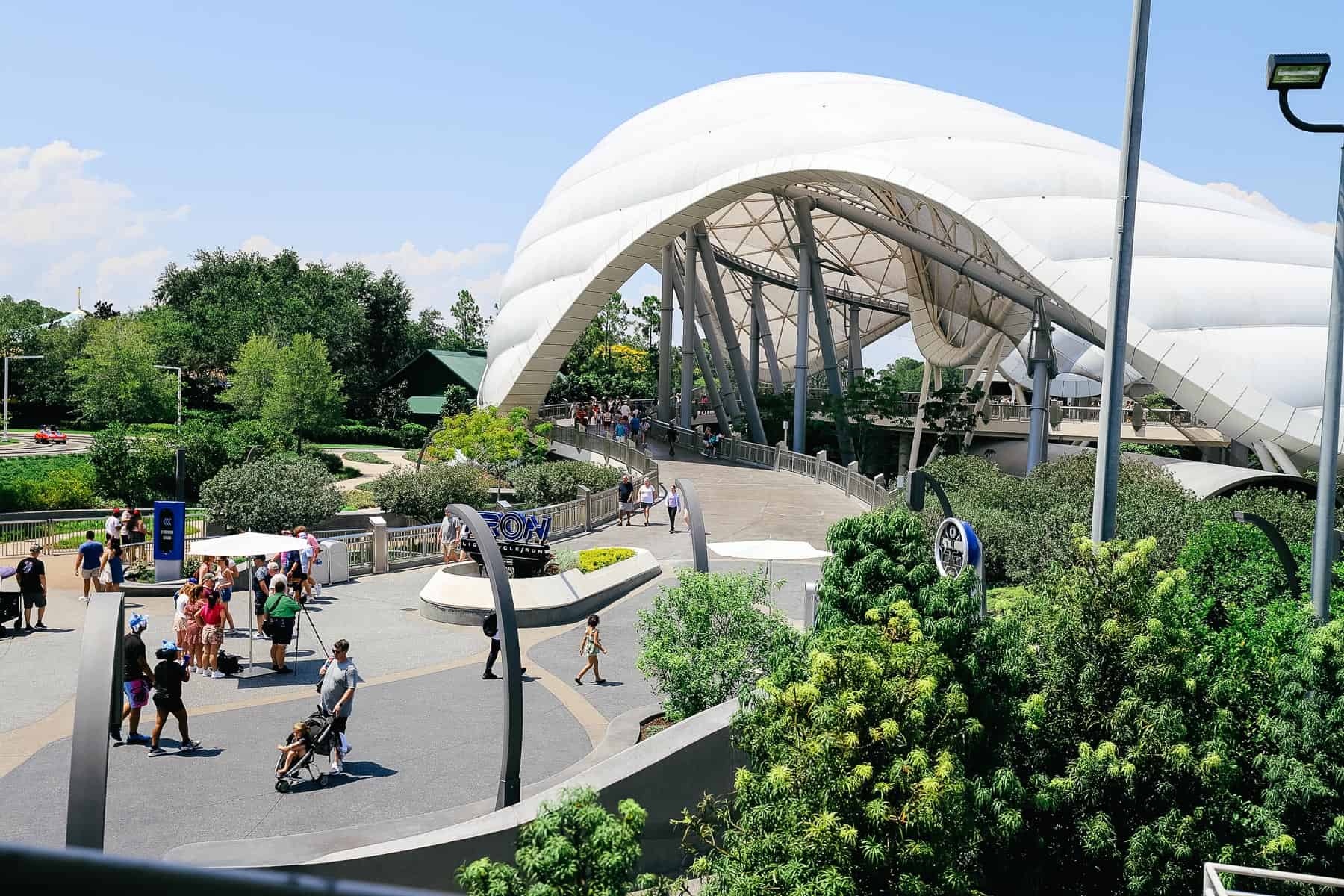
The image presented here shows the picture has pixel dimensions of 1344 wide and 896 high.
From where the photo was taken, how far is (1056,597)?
10742 millimetres

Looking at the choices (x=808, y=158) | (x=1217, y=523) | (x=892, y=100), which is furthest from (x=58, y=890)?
(x=892, y=100)

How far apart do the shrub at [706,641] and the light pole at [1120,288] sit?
13.0ft

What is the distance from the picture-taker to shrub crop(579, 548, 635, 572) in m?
24.5

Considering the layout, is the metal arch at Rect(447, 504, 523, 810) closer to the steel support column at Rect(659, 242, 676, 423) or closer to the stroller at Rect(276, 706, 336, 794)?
the stroller at Rect(276, 706, 336, 794)

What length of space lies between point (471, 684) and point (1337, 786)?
11.3 metres

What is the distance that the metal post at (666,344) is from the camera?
56.1 meters

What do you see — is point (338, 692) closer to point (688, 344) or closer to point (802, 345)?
point (802, 345)

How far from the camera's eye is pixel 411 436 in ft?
254

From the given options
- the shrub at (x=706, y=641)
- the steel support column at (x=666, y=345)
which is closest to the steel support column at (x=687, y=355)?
the steel support column at (x=666, y=345)

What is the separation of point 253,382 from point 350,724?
201 ft

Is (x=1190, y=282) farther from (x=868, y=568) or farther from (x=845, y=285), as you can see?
(x=845, y=285)

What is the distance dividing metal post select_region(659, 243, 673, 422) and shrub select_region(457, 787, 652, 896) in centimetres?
4766

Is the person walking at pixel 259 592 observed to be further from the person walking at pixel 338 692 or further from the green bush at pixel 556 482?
the green bush at pixel 556 482

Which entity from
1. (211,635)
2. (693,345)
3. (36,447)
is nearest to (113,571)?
(211,635)
